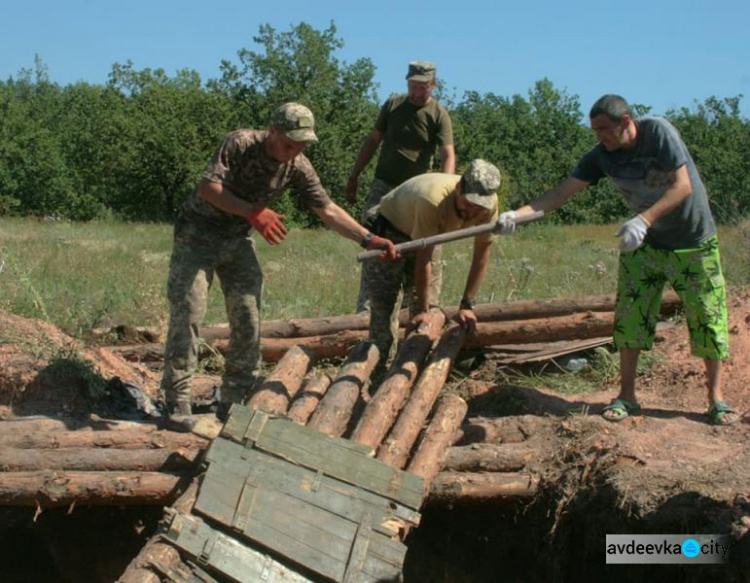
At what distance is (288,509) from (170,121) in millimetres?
32116

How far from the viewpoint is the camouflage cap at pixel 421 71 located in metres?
8.09

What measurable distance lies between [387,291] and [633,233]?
2003 mm

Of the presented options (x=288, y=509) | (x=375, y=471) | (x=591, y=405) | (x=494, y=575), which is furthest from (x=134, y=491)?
(x=591, y=405)

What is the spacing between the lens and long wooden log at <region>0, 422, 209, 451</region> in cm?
561

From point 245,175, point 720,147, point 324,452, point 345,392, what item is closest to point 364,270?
point 345,392

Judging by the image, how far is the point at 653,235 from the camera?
19.3 feet

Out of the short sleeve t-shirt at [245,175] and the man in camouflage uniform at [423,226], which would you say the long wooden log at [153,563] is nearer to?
the short sleeve t-shirt at [245,175]

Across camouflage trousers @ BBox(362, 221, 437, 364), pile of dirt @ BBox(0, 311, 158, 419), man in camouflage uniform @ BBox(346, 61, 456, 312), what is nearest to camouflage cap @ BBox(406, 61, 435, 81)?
man in camouflage uniform @ BBox(346, 61, 456, 312)

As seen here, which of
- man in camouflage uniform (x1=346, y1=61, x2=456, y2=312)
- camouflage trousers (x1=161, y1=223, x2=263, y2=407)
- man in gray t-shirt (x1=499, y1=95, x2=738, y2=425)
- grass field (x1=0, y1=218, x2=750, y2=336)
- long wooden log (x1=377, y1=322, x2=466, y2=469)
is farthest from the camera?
grass field (x1=0, y1=218, x2=750, y2=336)

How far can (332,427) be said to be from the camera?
18.5ft

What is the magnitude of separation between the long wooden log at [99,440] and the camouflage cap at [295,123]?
1.83 meters

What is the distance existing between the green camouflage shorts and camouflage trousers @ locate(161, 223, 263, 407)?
2349 mm

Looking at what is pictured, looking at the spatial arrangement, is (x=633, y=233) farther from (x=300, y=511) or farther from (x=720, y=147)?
(x=720, y=147)

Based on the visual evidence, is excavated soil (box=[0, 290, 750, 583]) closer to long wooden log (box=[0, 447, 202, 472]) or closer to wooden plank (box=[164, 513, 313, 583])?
long wooden log (box=[0, 447, 202, 472])
